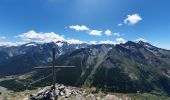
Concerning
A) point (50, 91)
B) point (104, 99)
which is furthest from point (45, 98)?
point (104, 99)

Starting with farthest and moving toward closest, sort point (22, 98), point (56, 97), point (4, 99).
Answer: point (4, 99) → point (22, 98) → point (56, 97)

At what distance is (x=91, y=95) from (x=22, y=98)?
47.1 ft

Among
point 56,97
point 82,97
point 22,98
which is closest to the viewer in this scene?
point 56,97

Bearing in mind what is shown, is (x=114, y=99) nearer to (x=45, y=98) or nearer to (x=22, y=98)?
(x=45, y=98)

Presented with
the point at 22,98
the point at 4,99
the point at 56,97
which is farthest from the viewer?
the point at 4,99

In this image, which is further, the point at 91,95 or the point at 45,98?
the point at 91,95

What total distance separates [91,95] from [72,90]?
3.92 meters

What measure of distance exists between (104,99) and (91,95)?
108 inches

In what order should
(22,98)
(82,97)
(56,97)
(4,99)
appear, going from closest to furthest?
(56,97) → (82,97) → (22,98) → (4,99)

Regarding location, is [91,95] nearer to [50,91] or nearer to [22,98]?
[50,91]

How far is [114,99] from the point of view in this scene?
55.8 metres

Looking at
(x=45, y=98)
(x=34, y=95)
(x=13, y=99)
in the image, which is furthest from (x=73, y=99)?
(x=13, y=99)

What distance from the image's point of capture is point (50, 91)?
50.4 meters

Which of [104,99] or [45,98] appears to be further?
[104,99]
